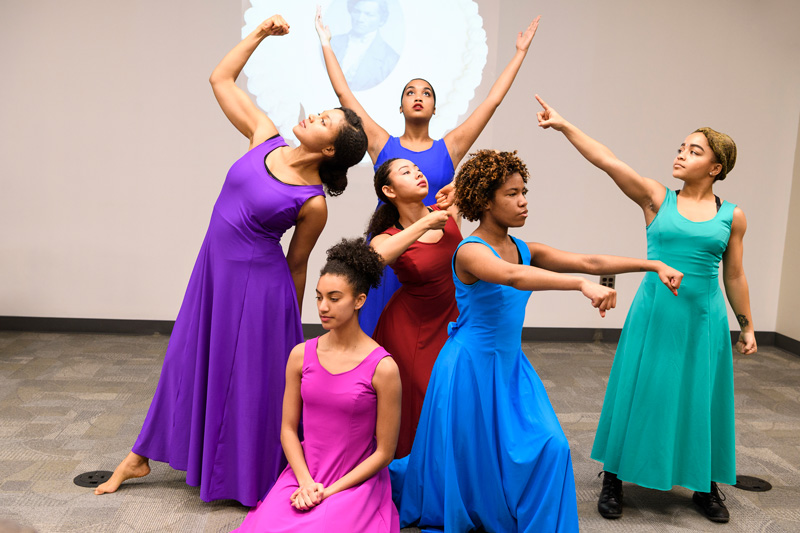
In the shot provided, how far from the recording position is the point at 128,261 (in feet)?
17.4

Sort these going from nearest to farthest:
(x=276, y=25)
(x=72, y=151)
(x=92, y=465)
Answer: (x=276, y=25) → (x=92, y=465) → (x=72, y=151)

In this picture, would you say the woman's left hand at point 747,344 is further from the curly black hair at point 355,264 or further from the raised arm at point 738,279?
the curly black hair at point 355,264

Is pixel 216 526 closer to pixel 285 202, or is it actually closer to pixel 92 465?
pixel 92 465

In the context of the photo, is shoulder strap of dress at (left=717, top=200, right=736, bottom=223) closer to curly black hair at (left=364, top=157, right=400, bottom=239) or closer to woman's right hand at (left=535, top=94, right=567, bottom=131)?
woman's right hand at (left=535, top=94, right=567, bottom=131)

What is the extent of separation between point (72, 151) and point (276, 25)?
2952 mm

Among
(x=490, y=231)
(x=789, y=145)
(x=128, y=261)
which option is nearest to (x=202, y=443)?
(x=490, y=231)

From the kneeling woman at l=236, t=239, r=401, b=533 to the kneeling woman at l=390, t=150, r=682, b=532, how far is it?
17 centimetres

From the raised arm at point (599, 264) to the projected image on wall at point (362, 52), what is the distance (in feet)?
9.28

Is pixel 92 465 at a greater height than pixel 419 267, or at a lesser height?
lesser

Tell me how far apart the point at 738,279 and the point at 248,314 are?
1788mm

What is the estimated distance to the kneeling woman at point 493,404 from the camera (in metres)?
2.30

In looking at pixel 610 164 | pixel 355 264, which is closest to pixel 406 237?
pixel 355 264

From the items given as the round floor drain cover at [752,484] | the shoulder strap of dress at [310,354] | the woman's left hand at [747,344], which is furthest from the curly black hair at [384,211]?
the round floor drain cover at [752,484]

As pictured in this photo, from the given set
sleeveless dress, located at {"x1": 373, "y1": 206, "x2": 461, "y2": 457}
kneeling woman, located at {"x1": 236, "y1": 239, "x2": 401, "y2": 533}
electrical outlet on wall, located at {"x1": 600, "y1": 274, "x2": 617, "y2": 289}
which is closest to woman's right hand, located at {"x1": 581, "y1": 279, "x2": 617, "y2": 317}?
kneeling woman, located at {"x1": 236, "y1": 239, "x2": 401, "y2": 533}
